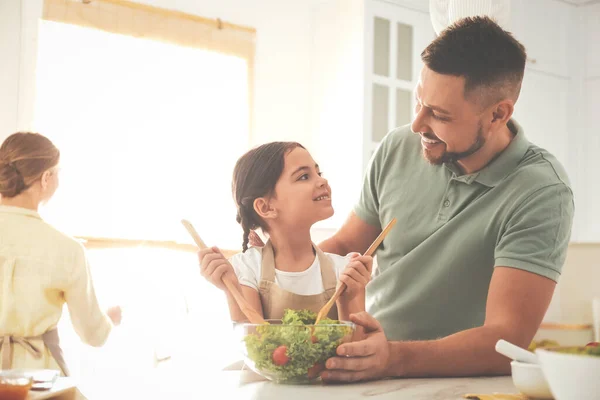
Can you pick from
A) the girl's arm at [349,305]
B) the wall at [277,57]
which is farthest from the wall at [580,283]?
the girl's arm at [349,305]

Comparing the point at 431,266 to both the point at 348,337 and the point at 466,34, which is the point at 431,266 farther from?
the point at 348,337

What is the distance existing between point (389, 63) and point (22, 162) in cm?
256

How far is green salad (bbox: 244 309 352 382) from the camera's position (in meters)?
1.13

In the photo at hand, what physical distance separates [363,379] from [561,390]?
0.42 m

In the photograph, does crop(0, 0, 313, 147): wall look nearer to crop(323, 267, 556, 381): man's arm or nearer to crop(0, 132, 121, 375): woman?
crop(0, 132, 121, 375): woman

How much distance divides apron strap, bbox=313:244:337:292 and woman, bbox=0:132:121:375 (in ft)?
3.60

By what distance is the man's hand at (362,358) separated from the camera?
3.84ft

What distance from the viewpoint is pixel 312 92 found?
16.1 ft

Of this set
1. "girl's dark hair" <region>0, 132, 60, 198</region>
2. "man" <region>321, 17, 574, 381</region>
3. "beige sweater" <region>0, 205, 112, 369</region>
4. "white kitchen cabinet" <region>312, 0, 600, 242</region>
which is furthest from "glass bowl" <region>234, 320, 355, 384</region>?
"white kitchen cabinet" <region>312, 0, 600, 242</region>

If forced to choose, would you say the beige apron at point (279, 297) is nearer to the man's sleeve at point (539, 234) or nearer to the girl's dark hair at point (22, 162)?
the man's sleeve at point (539, 234)

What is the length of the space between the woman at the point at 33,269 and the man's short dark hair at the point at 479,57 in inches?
56.7

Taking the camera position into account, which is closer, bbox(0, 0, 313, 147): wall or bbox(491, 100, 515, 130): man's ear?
bbox(491, 100, 515, 130): man's ear

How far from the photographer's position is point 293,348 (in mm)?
1133

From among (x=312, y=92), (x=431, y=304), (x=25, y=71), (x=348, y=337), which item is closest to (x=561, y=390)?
(x=348, y=337)
